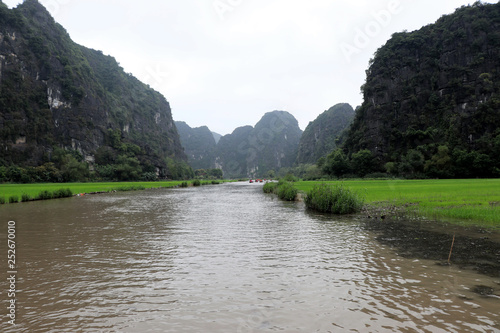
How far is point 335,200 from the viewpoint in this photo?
21109 millimetres

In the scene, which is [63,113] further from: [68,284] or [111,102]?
[68,284]

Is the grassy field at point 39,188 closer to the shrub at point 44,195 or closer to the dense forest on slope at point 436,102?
the shrub at point 44,195

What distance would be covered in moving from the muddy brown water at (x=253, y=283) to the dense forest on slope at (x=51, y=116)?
290 ft

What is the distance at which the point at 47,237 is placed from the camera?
1281 cm

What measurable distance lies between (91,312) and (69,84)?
504 feet

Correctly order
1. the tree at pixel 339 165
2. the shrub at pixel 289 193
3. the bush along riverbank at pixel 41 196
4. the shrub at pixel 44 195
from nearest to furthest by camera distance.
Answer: the bush along riverbank at pixel 41 196
the shrub at pixel 289 193
the shrub at pixel 44 195
the tree at pixel 339 165

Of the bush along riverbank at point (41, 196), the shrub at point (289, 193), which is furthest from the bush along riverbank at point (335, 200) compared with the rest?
the bush along riverbank at point (41, 196)

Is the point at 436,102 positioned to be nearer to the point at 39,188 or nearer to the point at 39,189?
the point at 39,189

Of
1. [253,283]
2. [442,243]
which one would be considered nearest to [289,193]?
[442,243]

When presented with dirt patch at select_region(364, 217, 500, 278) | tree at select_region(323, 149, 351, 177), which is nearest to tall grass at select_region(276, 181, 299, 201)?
dirt patch at select_region(364, 217, 500, 278)

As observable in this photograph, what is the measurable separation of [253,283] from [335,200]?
15251 millimetres

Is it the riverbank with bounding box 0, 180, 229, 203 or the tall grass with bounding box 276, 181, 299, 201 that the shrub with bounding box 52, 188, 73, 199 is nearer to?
the riverbank with bounding box 0, 180, 229, 203

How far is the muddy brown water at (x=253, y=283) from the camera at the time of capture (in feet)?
17.4

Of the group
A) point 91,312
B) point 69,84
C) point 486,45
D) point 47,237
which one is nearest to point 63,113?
point 69,84
